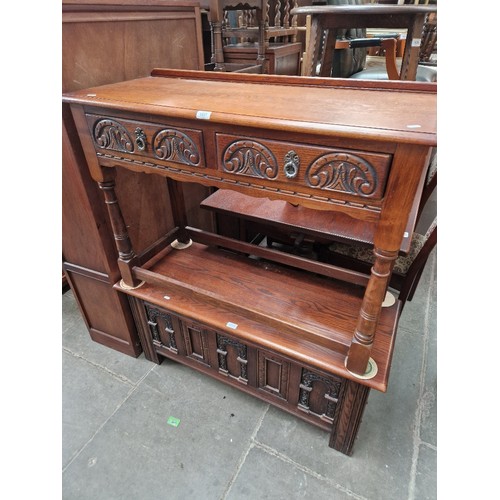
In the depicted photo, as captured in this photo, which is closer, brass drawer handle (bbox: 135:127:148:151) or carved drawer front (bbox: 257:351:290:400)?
brass drawer handle (bbox: 135:127:148:151)

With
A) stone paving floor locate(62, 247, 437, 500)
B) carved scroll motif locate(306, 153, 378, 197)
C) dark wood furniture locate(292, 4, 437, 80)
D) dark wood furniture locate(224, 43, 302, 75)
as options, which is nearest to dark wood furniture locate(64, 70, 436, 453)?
carved scroll motif locate(306, 153, 378, 197)

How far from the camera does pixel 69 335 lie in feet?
5.94

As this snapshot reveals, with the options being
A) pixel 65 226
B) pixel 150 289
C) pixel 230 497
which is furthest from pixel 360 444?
pixel 65 226

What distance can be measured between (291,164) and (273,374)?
846 mm

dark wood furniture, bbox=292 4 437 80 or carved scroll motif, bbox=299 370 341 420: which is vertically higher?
dark wood furniture, bbox=292 4 437 80

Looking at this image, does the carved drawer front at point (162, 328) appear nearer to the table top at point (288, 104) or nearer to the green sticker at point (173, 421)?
the green sticker at point (173, 421)

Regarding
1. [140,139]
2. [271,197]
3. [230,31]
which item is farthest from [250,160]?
[230,31]

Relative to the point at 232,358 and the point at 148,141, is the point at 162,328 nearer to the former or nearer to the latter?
the point at 232,358

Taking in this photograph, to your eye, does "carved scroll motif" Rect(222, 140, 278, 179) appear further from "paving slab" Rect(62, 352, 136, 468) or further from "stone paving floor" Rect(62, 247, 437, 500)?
"paving slab" Rect(62, 352, 136, 468)

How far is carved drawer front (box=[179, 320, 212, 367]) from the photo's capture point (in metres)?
1.35

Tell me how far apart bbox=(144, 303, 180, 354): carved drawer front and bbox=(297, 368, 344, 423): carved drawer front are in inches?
22.6

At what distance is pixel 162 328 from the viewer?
1471 millimetres

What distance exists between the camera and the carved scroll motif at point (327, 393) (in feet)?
3.73

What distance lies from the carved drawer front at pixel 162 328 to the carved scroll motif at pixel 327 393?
568 millimetres
